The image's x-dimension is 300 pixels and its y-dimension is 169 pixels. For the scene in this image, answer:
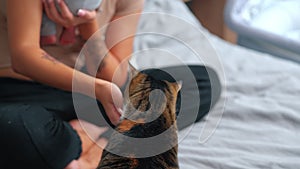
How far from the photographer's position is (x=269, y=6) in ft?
5.51

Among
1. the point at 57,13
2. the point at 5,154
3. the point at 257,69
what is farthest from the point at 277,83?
the point at 5,154

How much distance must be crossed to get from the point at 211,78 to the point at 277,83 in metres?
0.17

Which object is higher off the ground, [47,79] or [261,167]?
[47,79]

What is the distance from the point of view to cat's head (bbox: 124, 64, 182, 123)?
63cm

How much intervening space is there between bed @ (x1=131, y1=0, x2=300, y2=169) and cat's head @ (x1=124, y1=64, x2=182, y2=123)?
20 centimetres

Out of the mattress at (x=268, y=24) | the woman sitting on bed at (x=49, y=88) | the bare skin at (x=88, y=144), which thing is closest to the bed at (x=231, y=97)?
the woman sitting on bed at (x=49, y=88)

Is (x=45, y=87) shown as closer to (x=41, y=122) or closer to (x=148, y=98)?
(x=41, y=122)

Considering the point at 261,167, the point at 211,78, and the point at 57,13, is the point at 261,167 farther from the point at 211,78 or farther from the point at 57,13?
the point at 57,13

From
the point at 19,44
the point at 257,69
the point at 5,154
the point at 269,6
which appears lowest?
the point at 269,6

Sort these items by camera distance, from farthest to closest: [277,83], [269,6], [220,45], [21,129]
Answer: [269,6] → [220,45] → [277,83] → [21,129]

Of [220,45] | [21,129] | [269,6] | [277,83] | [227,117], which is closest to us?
[21,129]

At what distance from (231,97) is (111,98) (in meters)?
0.42

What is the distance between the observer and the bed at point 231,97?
2.90 feet

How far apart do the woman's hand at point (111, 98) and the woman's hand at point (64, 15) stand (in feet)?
0.54
